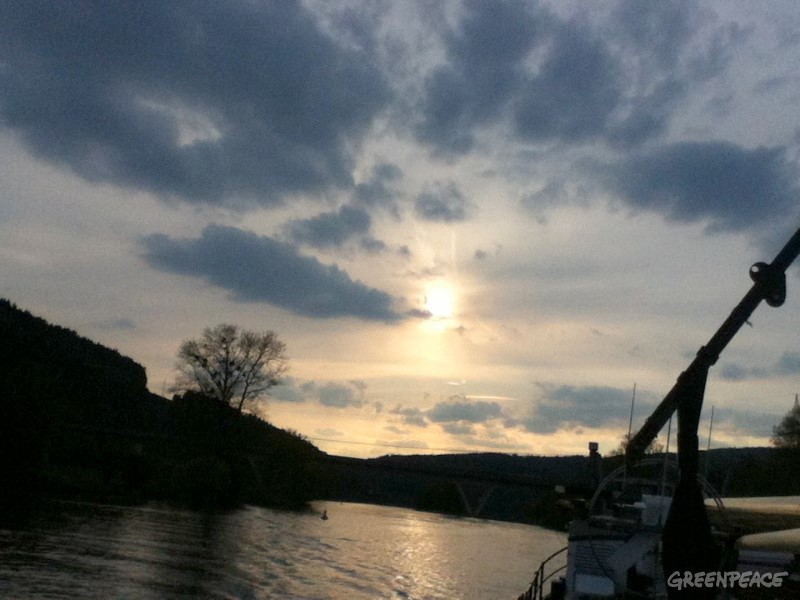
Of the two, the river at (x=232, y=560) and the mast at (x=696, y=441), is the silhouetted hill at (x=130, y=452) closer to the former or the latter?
the river at (x=232, y=560)

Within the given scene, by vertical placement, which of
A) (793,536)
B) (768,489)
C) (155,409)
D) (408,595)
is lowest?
(408,595)

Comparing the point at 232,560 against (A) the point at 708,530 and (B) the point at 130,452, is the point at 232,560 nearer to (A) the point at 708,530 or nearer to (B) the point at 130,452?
(A) the point at 708,530

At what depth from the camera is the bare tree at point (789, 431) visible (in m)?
93.6

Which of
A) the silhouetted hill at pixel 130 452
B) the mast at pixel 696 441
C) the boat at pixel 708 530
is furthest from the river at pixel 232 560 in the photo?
the mast at pixel 696 441

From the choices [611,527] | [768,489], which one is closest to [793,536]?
[611,527]

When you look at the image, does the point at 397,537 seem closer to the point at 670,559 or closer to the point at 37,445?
the point at 37,445

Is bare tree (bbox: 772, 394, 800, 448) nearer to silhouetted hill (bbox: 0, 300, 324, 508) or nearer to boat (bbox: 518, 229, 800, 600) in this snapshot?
silhouetted hill (bbox: 0, 300, 324, 508)

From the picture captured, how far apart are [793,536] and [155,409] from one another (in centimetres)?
17243

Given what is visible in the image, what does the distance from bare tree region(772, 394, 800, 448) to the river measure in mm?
30530

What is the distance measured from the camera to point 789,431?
312 feet

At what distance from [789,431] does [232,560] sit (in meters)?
70.3

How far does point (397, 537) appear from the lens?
87.2m

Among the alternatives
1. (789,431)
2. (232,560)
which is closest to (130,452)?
(232,560)

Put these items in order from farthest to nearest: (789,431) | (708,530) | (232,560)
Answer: (789,431) < (232,560) < (708,530)
